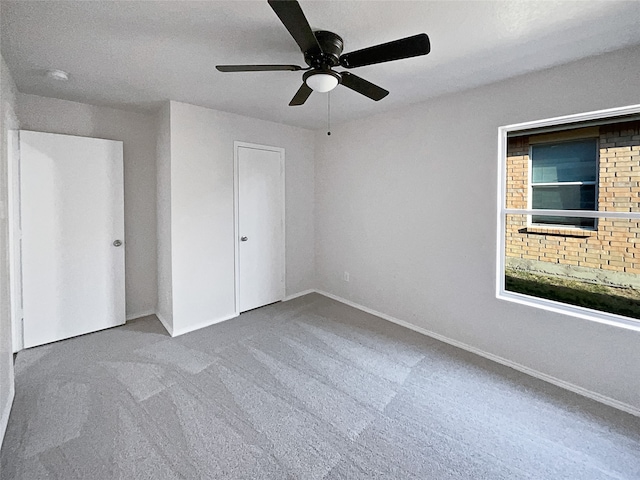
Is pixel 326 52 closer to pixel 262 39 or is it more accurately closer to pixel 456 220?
pixel 262 39

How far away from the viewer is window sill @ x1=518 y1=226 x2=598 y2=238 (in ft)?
8.04

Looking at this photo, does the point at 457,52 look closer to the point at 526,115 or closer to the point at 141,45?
the point at 526,115

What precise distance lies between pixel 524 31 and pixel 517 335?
229 cm

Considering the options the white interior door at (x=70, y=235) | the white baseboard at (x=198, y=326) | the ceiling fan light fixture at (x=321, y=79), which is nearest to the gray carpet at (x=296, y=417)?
the white baseboard at (x=198, y=326)

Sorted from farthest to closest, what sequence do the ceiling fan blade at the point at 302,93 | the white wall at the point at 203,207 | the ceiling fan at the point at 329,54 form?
1. the white wall at the point at 203,207
2. the ceiling fan blade at the point at 302,93
3. the ceiling fan at the point at 329,54

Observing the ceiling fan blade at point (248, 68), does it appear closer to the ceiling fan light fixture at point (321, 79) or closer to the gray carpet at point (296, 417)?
the ceiling fan light fixture at point (321, 79)

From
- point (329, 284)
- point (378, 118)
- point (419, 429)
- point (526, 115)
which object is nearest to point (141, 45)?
point (378, 118)

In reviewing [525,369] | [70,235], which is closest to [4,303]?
[70,235]

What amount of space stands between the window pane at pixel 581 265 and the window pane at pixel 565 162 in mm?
389

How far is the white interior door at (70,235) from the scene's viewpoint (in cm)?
283

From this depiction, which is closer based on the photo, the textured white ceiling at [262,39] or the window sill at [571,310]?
the textured white ceiling at [262,39]

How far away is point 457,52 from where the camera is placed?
206 cm

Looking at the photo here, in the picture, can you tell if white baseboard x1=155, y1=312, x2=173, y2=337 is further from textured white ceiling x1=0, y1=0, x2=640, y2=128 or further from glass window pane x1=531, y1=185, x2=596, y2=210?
glass window pane x1=531, y1=185, x2=596, y2=210

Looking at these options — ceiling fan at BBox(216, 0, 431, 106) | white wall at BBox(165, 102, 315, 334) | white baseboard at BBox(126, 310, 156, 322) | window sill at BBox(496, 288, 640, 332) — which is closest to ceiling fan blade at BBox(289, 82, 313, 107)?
ceiling fan at BBox(216, 0, 431, 106)
